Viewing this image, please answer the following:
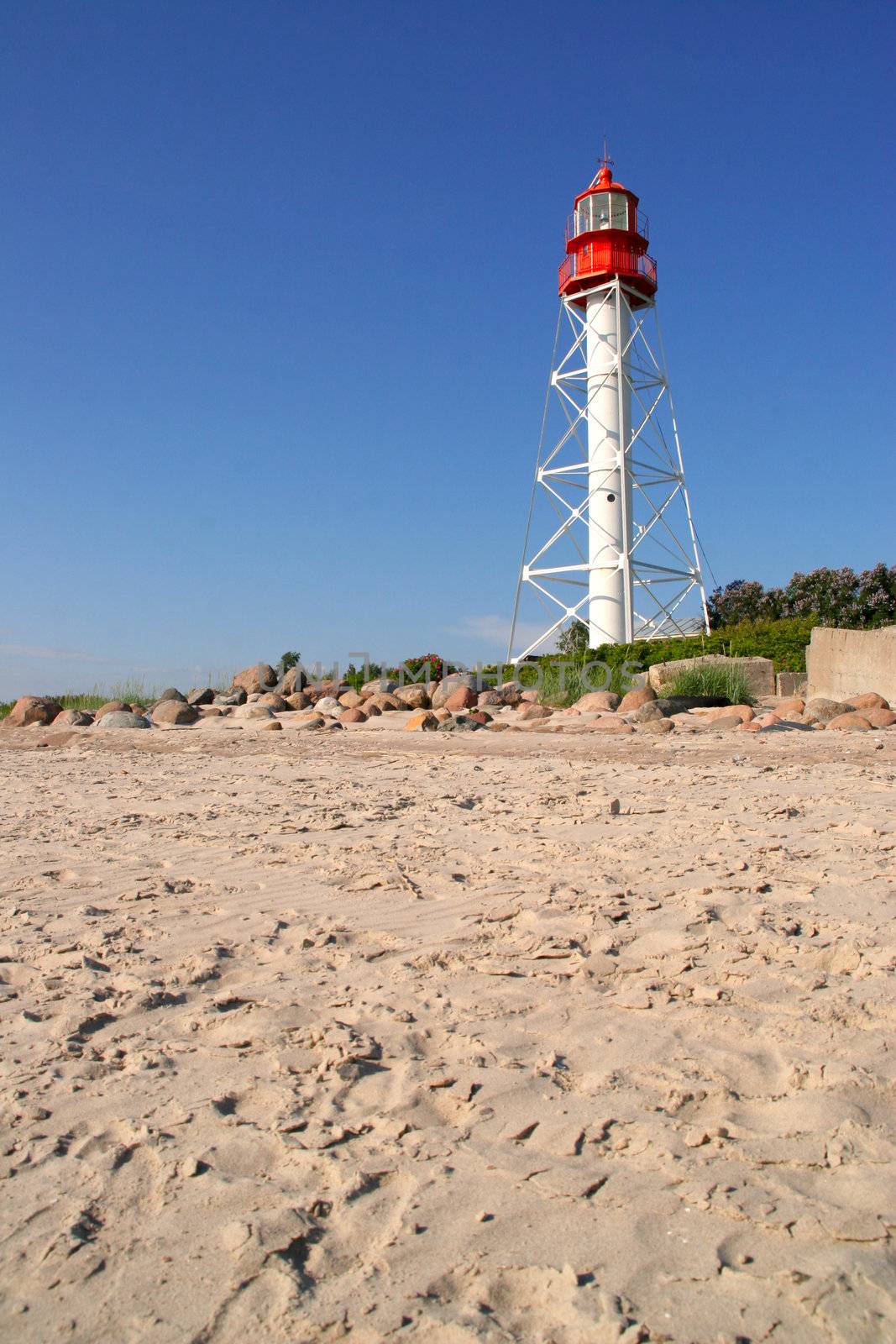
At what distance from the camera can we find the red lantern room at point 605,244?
908 inches

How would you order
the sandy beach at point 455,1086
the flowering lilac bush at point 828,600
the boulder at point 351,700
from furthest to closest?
the flowering lilac bush at point 828,600 → the boulder at point 351,700 → the sandy beach at point 455,1086

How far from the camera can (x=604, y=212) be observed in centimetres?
2381

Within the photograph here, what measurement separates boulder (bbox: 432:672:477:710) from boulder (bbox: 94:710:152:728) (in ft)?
14.6

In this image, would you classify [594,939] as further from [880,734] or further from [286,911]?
[880,734]

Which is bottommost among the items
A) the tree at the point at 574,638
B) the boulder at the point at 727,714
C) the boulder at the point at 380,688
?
the boulder at the point at 727,714

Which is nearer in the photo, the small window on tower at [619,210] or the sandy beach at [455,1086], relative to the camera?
the sandy beach at [455,1086]

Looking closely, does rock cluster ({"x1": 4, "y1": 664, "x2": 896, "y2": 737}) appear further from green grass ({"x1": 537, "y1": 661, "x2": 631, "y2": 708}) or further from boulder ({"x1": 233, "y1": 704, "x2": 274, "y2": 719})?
green grass ({"x1": 537, "y1": 661, "x2": 631, "y2": 708})

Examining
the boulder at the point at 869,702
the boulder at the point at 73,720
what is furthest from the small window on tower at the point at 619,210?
the boulder at the point at 73,720

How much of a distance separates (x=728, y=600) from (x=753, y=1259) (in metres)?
23.9

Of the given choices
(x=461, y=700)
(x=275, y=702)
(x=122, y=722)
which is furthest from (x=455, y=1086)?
(x=275, y=702)

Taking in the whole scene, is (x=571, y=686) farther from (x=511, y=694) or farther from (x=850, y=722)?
(x=850, y=722)

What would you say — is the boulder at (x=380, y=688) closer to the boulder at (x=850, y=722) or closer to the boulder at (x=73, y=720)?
the boulder at (x=73, y=720)

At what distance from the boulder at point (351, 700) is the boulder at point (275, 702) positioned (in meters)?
0.93

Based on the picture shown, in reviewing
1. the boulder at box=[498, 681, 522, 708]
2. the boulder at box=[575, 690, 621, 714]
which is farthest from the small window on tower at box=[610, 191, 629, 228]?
the boulder at box=[575, 690, 621, 714]
